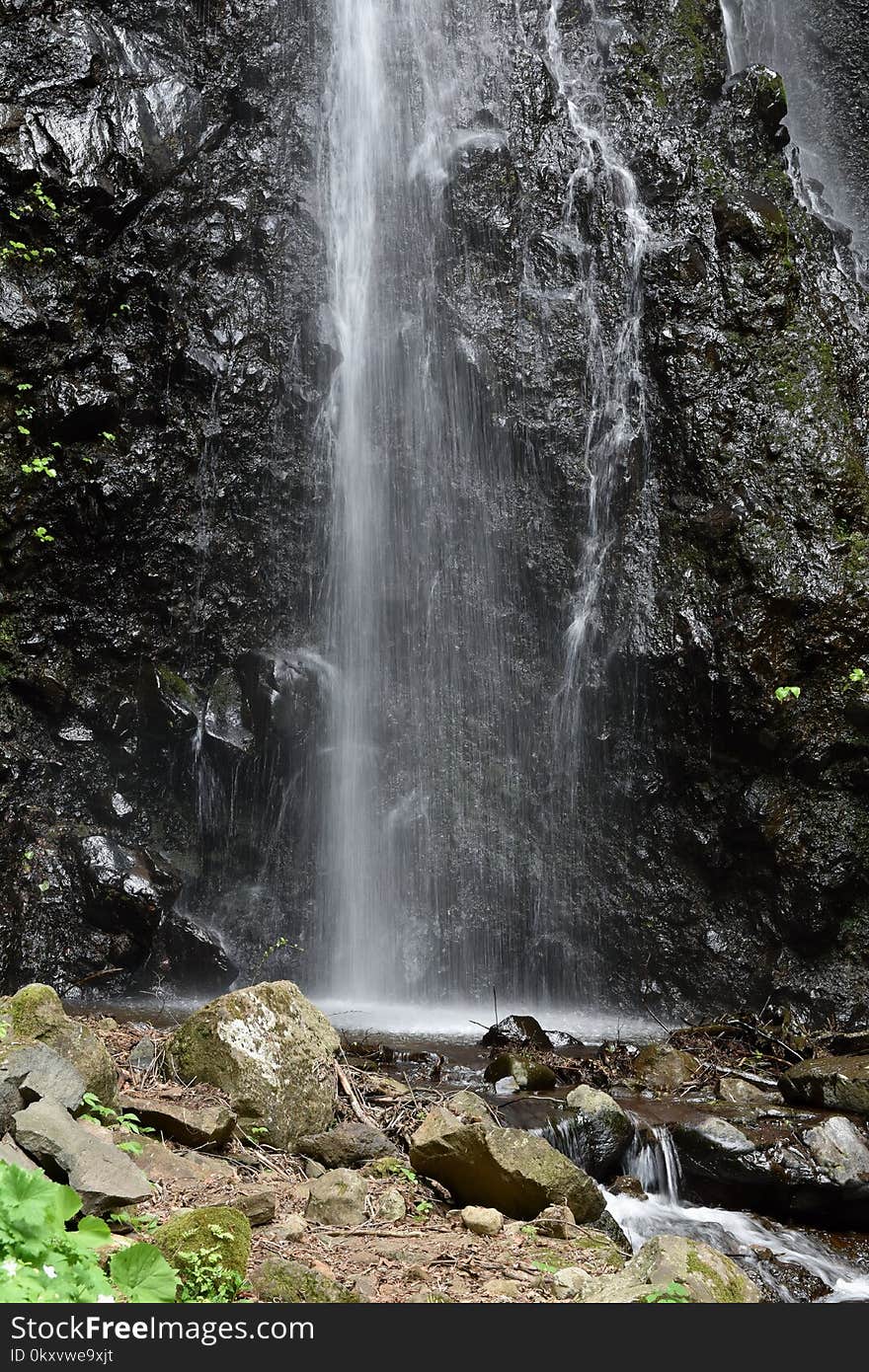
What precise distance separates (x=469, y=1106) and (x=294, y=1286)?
7.36 ft

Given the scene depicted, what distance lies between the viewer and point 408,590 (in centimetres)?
1107

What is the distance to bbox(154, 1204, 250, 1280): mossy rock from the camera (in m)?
2.61

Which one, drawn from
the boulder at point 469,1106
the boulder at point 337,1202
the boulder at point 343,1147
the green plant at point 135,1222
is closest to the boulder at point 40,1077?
the green plant at point 135,1222

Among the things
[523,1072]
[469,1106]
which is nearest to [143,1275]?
[469,1106]

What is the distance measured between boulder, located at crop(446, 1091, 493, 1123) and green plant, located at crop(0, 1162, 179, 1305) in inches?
99.4

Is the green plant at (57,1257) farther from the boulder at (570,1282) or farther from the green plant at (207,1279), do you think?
the boulder at (570,1282)

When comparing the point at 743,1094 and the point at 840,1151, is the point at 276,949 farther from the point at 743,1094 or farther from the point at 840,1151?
the point at 840,1151

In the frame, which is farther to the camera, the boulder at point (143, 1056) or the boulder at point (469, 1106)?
the boulder at point (469, 1106)

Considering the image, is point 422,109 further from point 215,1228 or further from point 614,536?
point 215,1228

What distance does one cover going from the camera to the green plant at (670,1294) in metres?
2.72

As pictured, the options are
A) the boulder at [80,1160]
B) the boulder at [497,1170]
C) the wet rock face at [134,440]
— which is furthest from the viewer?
the wet rock face at [134,440]

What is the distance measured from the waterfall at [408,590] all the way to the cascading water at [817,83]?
533cm

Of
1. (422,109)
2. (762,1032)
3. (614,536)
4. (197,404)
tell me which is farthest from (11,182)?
(762,1032)

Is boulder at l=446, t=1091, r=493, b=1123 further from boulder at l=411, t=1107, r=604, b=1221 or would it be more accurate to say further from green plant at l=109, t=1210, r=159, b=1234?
green plant at l=109, t=1210, r=159, b=1234
